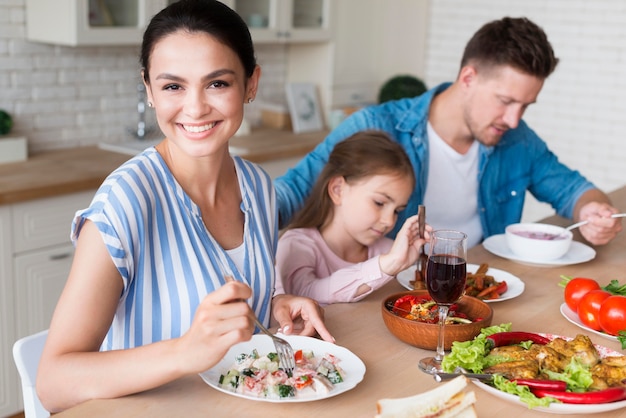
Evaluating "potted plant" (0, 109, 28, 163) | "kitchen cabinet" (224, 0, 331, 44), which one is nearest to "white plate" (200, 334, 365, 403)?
"potted plant" (0, 109, 28, 163)

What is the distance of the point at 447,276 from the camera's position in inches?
60.9

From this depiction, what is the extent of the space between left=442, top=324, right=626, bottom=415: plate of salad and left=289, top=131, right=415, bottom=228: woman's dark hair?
843 millimetres

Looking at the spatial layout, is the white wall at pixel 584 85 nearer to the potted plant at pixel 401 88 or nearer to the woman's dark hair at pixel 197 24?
the potted plant at pixel 401 88

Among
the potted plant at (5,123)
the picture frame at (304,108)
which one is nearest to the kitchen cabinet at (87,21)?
the potted plant at (5,123)

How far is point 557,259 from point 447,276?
3.11 feet

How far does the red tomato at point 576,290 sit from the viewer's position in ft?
6.27

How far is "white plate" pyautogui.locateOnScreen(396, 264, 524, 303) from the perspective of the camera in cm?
206

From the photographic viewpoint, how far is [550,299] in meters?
2.07

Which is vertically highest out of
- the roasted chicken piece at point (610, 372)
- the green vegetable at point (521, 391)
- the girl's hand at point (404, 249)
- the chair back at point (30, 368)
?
the girl's hand at point (404, 249)

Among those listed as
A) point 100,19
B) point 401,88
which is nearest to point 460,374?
point 100,19

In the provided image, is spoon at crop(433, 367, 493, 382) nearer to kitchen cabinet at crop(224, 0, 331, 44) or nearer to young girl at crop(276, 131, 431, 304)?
young girl at crop(276, 131, 431, 304)

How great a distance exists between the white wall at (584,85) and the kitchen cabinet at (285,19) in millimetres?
1236

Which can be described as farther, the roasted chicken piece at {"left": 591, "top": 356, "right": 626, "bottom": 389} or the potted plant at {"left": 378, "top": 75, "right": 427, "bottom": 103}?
the potted plant at {"left": 378, "top": 75, "right": 427, "bottom": 103}

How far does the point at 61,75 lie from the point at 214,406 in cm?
290
